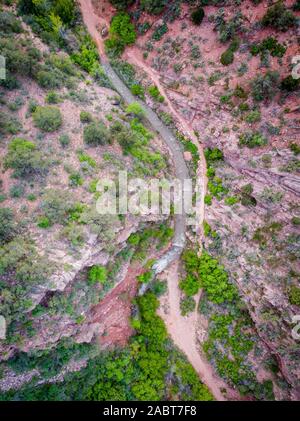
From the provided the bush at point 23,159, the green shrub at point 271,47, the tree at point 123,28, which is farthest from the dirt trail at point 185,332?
the tree at point 123,28

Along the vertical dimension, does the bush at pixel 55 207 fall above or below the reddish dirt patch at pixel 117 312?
above

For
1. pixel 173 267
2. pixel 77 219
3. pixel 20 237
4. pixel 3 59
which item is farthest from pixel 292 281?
pixel 3 59

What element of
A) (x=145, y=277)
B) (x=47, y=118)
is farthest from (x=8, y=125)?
(x=145, y=277)

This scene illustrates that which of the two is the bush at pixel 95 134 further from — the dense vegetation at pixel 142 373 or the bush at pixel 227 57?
the dense vegetation at pixel 142 373

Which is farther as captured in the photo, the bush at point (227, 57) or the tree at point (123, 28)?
the tree at point (123, 28)

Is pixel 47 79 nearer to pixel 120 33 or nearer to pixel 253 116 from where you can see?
pixel 120 33
